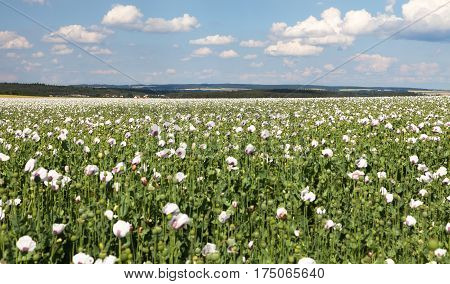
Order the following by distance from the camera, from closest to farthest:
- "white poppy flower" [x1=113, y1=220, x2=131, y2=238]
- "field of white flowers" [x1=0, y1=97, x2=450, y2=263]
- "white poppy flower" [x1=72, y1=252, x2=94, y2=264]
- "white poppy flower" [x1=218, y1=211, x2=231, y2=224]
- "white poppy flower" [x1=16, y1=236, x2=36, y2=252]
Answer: "white poppy flower" [x1=72, y1=252, x2=94, y2=264] → "white poppy flower" [x1=16, y1=236, x2=36, y2=252] → "white poppy flower" [x1=113, y1=220, x2=131, y2=238] → "field of white flowers" [x1=0, y1=97, x2=450, y2=263] → "white poppy flower" [x1=218, y1=211, x2=231, y2=224]

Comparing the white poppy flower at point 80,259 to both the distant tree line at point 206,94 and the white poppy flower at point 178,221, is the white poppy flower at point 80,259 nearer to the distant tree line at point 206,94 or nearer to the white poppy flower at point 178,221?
the white poppy flower at point 178,221

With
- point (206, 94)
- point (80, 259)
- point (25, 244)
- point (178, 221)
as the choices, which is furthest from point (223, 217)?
point (206, 94)

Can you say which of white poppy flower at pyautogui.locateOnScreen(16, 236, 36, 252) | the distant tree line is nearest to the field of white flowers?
white poppy flower at pyautogui.locateOnScreen(16, 236, 36, 252)

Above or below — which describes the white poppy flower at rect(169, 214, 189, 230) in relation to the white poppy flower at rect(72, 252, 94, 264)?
above

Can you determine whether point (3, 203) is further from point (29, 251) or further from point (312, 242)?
point (312, 242)

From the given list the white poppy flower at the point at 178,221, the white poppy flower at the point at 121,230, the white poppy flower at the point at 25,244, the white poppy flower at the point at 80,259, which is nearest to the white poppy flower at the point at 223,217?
the white poppy flower at the point at 178,221

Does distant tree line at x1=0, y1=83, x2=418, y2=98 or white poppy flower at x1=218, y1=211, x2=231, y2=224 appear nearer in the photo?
white poppy flower at x1=218, y1=211, x2=231, y2=224

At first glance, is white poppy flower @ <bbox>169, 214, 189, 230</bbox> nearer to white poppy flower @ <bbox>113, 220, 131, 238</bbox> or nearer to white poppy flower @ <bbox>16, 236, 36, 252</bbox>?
white poppy flower @ <bbox>113, 220, 131, 238</bbox>

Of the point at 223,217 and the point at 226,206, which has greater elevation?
the point at 223,217

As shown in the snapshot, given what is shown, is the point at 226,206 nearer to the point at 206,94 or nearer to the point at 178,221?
the point at 178,221

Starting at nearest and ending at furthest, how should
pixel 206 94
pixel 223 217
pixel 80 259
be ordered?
pixel 80 259
pixel 223 217
pixel 206 94

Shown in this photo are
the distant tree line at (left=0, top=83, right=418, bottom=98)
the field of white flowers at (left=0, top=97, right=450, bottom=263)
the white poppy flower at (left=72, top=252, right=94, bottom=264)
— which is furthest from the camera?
the distant tree line at (left=0, top=83, right=418, bottom=98)
